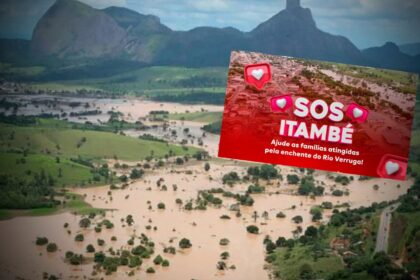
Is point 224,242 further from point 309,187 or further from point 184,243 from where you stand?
point 309,187

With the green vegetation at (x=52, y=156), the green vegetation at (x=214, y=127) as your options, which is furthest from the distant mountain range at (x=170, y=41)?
the green vegetation at (x=52, y=156)

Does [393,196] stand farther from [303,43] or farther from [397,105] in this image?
[303,43]

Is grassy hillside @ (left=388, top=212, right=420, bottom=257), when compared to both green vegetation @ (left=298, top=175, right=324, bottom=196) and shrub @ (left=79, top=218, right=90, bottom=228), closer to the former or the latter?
green vegetation @ (left=298, top=175, right=324, bottom=196)

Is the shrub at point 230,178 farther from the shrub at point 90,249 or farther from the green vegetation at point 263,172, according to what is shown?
the shrub at point 90,249

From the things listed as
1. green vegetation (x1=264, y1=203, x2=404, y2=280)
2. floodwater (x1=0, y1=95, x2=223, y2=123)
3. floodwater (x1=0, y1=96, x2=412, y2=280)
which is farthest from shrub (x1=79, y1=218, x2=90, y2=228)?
green vegetation (x1=264, y1=203, x2=404, y2=280)

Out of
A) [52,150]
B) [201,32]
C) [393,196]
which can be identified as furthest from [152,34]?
[393,196]

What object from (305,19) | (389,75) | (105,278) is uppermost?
(305,19)

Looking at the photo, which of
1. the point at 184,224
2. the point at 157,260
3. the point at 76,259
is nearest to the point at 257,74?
the point at 184,224
